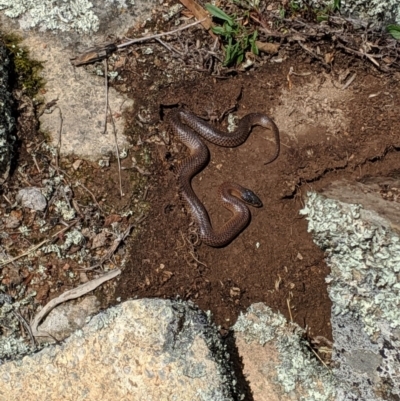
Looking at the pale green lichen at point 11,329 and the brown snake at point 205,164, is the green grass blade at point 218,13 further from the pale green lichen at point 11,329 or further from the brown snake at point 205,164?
the pale green lichen at point 11,329

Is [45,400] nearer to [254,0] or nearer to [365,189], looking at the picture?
[365,189]

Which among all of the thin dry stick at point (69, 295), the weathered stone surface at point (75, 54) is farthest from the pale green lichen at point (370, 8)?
the thin dry stick at point (69, 295)

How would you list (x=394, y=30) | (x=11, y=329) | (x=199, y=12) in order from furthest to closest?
(x=199, y=12) → (x=394, y=30) → (x=11, y=329)

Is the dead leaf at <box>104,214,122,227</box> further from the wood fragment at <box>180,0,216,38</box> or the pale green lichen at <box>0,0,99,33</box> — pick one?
the wood fragment at <box>180,0,216,38</box>

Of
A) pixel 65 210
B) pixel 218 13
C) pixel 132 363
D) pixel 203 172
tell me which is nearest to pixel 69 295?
pixel 65 210

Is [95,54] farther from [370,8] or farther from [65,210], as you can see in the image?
[370,8]

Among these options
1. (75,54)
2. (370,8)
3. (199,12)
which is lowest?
(75,54)

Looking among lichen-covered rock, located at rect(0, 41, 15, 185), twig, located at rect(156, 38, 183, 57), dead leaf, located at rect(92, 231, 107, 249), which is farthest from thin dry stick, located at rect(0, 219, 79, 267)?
twig, located at rect(156, 38, 183, 57)
